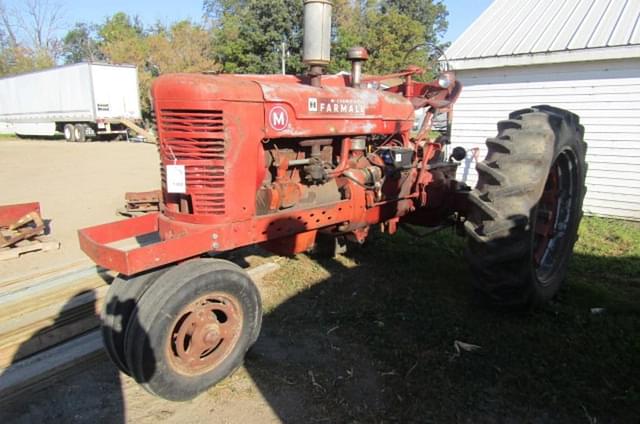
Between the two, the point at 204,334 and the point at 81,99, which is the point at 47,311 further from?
the point at 81,99

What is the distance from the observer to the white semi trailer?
20.0 meters

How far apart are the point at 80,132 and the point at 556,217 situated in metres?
22.5

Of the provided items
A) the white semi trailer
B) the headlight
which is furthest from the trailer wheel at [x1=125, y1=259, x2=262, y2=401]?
the white semi trailer

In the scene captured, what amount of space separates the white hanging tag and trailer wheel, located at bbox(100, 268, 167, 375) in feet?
1.55

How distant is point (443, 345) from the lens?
122 inches

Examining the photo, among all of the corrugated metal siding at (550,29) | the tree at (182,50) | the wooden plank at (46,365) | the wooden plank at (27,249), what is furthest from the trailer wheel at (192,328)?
the tree at (182,50)

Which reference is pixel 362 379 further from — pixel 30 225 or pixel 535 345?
pixel 30 225

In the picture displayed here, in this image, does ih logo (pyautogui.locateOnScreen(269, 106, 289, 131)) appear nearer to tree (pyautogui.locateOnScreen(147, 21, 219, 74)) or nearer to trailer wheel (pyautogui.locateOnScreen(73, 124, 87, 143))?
trailer wheel (pyautogui.locateOnScreen(73, 124, 87, 143))

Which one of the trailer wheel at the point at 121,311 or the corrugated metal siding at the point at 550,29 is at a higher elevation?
the corrugated metal siding at the point at 550,29

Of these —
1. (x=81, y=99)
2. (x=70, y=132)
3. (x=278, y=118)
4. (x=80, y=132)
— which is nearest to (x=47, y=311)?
(x=278, y=118)

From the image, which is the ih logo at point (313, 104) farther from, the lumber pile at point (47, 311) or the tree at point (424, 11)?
the tree at point (424, 11)

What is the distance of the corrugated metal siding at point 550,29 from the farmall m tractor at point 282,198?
4192 millimetres

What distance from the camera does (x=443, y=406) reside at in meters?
2.53

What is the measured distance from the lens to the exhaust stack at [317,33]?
3059 millimetres
